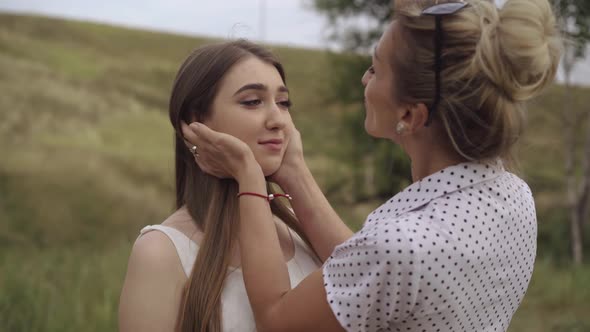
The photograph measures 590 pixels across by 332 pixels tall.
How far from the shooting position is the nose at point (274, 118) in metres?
2.46

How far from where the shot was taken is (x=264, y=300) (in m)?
1.98

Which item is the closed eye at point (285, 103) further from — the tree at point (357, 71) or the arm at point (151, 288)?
the tree at point (357, 71)

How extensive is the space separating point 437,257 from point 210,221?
3.25 ft

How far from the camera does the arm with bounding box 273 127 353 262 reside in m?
2.53

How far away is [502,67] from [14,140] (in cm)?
1463

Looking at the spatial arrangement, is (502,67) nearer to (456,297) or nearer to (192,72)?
(456,297)

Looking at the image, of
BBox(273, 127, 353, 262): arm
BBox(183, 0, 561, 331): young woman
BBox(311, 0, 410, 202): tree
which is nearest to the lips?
BBox(273, 127, 353, 262): arm

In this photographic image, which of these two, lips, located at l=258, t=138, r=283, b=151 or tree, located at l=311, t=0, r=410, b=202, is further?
tree, located at l=311, t=0, r=410, b=202

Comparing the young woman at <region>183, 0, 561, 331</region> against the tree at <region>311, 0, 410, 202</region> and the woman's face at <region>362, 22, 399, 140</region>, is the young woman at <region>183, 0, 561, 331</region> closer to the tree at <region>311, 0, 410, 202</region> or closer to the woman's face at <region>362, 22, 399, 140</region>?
the woman's face at <region>362, 22, 399, 140</region>

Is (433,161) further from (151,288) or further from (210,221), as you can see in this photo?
(151,288)

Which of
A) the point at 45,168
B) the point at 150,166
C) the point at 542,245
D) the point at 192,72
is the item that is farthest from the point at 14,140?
the point at 192,72

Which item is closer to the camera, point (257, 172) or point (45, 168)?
point (257, 172)

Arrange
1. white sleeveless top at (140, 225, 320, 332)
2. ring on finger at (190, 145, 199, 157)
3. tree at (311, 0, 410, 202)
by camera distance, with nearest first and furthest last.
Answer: white sleeveless top at (140, 225, 320, 332)
ring on finger at (190, 145, 199, 157)
tree at (311, 0, 410, 202)

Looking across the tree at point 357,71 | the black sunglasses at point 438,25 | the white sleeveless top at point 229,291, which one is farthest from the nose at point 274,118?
the tree at point 357,71
